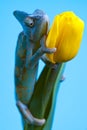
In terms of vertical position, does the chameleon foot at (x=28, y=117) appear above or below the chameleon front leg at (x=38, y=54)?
below

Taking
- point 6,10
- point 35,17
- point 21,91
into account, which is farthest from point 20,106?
point 6,10

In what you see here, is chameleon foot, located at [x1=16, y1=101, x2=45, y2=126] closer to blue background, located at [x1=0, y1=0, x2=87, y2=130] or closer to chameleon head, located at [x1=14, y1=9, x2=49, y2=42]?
chameleon head, located at [x1=14, y1=9, x2=49, y2=42]

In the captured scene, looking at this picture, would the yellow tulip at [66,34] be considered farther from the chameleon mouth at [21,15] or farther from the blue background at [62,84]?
the blue background at [62,84]

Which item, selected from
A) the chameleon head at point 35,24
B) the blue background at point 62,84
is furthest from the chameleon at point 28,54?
the blue background at point 62,84

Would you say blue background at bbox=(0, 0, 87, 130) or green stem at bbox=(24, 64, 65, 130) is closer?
green stem at bbox=(24, 64, 65, 130)

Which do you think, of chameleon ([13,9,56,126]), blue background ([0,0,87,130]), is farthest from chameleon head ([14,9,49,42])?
blue background ([0,0,87,130])

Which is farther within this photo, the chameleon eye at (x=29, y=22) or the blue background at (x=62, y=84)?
the blue background at (x=62, y=84)

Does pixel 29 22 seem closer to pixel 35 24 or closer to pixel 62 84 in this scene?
pixel 35 24
